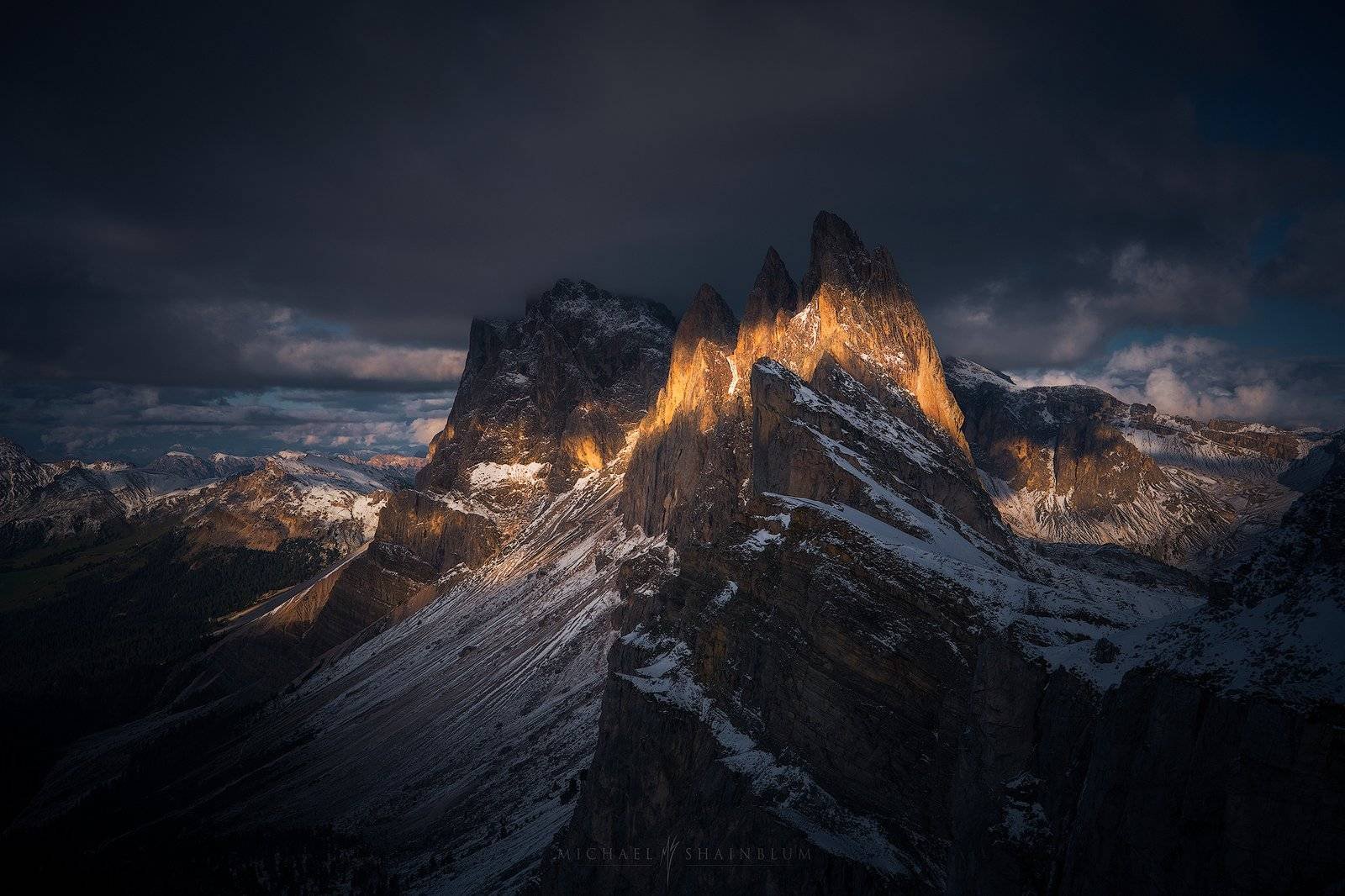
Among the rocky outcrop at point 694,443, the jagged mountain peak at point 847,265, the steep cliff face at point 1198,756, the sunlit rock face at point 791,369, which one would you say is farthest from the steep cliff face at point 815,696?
the jagged mountain peak at point 847,265

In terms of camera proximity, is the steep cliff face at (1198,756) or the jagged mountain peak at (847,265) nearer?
the steep cliff face at (1198,756)

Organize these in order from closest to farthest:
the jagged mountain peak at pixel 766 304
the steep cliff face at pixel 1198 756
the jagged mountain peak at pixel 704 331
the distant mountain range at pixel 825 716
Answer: the steep cliff face at pixel 1198 756
the distant mountain range at pixel 825 716
the jagged mountain peak at pixel 766 304
the jagged mountain peak at pixel 704 331

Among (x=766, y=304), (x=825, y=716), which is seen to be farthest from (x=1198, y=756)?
(x=766, y=304)

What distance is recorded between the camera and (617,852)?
172 ft

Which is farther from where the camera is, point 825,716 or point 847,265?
point 847,265

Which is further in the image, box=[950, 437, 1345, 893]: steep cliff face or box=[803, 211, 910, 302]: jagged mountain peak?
box=[803, 211, 910, 302]: jagged mountain peak

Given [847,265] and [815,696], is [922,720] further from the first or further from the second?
[847,265]

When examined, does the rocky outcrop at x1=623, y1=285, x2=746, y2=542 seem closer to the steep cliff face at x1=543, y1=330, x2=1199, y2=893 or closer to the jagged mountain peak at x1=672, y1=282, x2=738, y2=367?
the jagged mountain peak at x1=672, y1=282, x2=738, y2=367

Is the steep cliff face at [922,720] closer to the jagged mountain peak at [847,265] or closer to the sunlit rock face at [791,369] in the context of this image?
the sunlit rock face at [791,369]

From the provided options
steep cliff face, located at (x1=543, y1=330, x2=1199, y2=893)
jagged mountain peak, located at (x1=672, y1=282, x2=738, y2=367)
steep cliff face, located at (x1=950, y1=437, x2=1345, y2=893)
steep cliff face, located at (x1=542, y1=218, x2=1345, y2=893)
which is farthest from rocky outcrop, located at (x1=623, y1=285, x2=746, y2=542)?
steep cliff face, located at (x1=950, y1=437, x2=1345, y2=893)

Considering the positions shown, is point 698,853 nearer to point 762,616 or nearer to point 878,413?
point 762,616

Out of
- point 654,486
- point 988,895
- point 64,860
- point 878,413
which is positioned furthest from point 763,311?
point 64,860

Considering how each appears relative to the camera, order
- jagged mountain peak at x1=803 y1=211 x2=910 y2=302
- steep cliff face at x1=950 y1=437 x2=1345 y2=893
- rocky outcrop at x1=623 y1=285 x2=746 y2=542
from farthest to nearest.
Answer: jagged mountain peak at x1=803 y1=211 x2=910 y2=302 → rocky outcrop at x1=623 y1=285 x2=746 y2=542 → steep cliff face at x1=950 y1=437 x2=1345 y2=893

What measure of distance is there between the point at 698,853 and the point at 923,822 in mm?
14790
